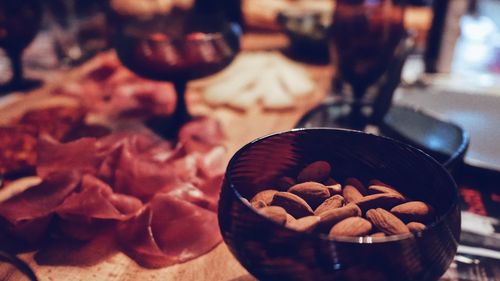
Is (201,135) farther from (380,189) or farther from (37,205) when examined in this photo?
(380,189)

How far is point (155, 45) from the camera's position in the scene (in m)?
0.74

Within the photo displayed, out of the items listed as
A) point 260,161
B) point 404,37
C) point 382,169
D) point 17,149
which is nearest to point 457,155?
point 382,169

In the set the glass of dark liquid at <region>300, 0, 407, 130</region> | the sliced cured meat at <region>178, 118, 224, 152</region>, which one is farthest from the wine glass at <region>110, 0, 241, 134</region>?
the glass of dark liquid at <region>300, 0, 407, 130</region>

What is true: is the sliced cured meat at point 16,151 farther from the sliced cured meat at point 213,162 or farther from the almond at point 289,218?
the almond at point 289,218

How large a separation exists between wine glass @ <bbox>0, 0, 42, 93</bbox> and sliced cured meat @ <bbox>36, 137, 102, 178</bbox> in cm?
37

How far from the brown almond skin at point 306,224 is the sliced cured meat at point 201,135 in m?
0.38

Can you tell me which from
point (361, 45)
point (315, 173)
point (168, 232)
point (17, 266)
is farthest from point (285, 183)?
point (361, 45)

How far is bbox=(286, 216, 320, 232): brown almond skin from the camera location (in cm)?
36

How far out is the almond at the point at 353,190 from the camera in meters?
0.42

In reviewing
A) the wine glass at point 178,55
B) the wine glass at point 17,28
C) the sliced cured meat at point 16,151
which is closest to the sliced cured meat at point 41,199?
the sliced cured meat at point 16,151

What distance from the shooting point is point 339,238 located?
1.07ft

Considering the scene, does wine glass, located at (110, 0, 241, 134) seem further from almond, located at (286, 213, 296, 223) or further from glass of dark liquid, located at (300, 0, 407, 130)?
almond, located at (286, 213, 296, 223)

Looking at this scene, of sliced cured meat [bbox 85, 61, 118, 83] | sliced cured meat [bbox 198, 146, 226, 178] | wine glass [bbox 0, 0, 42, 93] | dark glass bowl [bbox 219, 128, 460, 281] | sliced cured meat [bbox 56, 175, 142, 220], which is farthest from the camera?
sliced cured meat [bbox 85, 61, 118, 83]

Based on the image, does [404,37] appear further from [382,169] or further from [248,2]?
[248,2]
